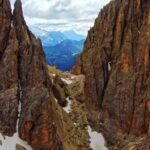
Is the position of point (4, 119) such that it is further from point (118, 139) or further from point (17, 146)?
point (118, 139)

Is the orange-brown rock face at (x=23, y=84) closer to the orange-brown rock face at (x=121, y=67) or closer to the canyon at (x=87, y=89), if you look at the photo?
the canyon at (x=87, y=89)

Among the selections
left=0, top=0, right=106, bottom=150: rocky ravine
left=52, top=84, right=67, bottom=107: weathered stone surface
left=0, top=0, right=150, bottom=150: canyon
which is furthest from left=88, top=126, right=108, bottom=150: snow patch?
left=52, top=84, right=67, bottom=107: weathered stone surface

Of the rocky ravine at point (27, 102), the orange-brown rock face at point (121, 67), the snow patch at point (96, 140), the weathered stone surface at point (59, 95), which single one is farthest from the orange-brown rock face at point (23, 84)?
the orange-brown rock face at point (121, 67)

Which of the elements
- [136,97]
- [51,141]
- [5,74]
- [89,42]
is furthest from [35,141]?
[89,42]

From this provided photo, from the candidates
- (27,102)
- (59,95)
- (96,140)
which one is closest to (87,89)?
(59,95)

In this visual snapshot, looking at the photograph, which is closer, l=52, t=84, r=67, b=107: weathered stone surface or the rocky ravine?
the rocky ravine

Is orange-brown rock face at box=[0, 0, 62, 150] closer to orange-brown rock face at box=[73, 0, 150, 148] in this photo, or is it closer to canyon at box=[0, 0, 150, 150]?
canyon at box=[0, 0, 150, 150]
